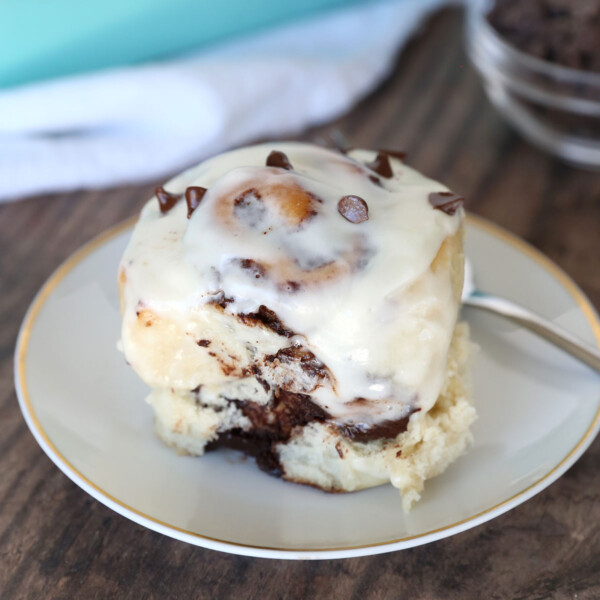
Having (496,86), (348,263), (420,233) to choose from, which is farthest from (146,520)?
(496,86)

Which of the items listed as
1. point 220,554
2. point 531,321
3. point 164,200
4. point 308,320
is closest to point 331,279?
point 308,320

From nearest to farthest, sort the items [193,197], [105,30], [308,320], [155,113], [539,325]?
[308,320]
[193,197]
[539,325]
[155,113]
[105,30]

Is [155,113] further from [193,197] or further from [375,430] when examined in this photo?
[375,430]

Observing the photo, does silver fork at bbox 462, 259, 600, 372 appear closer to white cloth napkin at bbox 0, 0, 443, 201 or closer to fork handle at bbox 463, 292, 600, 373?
fork handle at bbox 463, 292, 600, 373

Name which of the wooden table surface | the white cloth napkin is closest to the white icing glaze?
the wooden table surface

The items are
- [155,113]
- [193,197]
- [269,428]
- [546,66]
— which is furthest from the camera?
[155,113]

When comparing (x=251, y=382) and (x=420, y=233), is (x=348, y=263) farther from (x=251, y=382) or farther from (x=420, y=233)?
(x=251, y=382)
